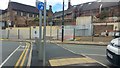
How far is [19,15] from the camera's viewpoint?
81875mm

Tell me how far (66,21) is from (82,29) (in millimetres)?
22615

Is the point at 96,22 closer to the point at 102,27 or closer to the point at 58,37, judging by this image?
the point at 102,27

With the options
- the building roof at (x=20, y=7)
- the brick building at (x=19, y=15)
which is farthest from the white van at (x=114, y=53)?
the building roof at (x=20, y=7)

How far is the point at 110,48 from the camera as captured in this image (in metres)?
9.18

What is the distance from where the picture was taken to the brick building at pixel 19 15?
7104cm

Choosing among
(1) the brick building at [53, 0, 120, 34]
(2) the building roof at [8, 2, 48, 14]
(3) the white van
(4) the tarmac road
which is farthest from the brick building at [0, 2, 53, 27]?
(3) the white van

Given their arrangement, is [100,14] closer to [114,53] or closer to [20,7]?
[20,7]

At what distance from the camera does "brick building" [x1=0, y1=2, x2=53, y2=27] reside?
233 ft

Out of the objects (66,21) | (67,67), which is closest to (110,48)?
(67,67)

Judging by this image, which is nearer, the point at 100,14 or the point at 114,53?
the point at 114,53

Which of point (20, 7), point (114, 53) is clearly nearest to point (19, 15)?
point (20, 7)

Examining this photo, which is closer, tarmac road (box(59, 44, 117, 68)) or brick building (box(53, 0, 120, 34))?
tarmac road (box(59, 44, 117, 68))

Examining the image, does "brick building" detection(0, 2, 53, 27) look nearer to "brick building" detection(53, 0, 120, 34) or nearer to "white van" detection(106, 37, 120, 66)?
"brick building" detection(53, 0, 120, 34)

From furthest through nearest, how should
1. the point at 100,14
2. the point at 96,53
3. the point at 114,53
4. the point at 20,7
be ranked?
1. the point at 20,7
2. the point at 100,14
3. the point at 96,53
4. the point at 114,53
